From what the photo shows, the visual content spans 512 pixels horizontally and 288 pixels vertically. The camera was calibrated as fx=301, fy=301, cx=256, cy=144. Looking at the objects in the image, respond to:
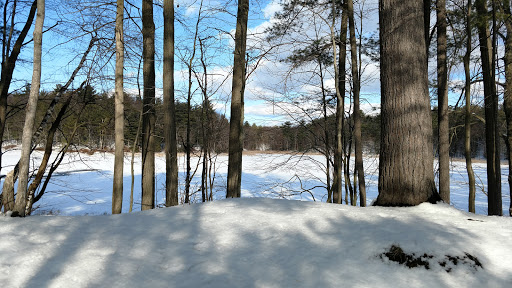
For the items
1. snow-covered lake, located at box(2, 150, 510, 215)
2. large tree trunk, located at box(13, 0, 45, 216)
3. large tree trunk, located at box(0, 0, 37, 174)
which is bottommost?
snow-covered lake, located at box(2, 150, 510, 215)

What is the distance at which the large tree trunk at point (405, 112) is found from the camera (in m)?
3.91

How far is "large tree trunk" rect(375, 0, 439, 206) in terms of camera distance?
3.91 metres

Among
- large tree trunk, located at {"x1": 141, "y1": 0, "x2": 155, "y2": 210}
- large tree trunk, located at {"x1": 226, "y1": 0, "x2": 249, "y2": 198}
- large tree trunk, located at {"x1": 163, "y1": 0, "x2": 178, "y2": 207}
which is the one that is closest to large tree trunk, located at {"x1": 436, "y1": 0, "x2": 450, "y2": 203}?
large tree trunk, located at {"x1": 226, "y1": 0, "x2": 249, "y2": 198}

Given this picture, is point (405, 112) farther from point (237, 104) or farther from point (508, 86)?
point (508, 86)

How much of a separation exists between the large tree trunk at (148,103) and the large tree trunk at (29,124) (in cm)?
319

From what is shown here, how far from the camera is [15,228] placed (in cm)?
330

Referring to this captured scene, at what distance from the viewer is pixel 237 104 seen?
6.96 meters

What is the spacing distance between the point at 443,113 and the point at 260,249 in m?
7.10

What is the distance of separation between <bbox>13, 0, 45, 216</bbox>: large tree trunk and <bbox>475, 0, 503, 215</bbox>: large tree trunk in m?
9.56

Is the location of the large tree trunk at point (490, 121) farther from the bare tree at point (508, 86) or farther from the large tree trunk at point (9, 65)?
the large tree trunk at point (9, 65)

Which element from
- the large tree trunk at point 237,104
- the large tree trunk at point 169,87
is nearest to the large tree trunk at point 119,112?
the large tree trunk at point 169,87

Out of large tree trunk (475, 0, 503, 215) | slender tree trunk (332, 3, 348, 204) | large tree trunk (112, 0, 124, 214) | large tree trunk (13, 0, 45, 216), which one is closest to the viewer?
large tree trunk (13, 0, 45, 216)

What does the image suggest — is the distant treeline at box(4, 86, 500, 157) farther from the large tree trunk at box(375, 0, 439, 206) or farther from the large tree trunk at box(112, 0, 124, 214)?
the large tree trunk at box(375, 0, 439, 206)

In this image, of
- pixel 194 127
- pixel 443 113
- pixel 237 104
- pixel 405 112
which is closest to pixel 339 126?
pixel 443 113
